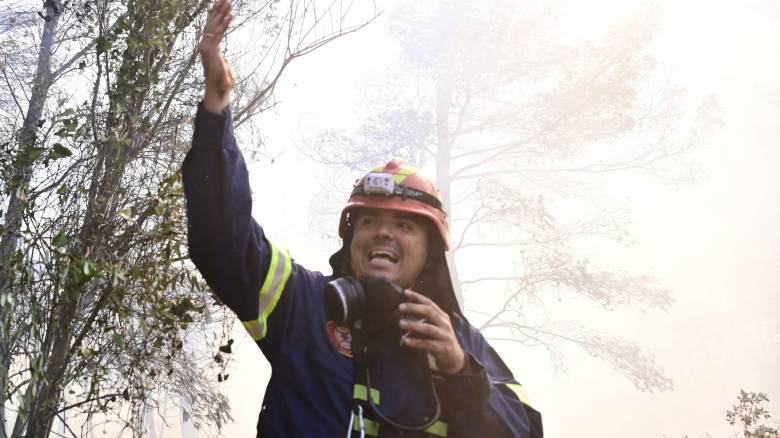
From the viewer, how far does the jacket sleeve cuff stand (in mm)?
1933

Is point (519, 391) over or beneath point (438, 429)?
over

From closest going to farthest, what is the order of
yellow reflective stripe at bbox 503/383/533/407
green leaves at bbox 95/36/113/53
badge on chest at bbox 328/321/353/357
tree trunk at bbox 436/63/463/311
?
badge on chest at bbox 328/321/353/357 < yellow reflective stripe at bbox 503/383/533/407 < green leaves at bbox 95/36/113/53 < tree trunk at bbox 436/63/463/311

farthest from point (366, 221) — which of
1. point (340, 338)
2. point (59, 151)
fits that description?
point (59, 151)

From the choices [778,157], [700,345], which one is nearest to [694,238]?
[700,345]

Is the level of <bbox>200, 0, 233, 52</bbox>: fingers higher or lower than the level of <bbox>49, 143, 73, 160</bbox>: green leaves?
lower

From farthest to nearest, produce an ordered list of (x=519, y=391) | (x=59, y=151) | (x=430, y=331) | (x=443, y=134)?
(x=443, y=134)
(x=59, y=151)
(x=519, y=391)
(x=430, y=331)

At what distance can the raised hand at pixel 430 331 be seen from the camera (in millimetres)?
2023

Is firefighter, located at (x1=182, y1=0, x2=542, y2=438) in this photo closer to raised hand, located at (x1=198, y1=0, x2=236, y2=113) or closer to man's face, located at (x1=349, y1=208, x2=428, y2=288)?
raised hand, located at (x1=198, y1=0, x2=236, y2=113)

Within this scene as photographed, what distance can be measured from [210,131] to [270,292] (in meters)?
0.52

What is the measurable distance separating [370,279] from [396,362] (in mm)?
293

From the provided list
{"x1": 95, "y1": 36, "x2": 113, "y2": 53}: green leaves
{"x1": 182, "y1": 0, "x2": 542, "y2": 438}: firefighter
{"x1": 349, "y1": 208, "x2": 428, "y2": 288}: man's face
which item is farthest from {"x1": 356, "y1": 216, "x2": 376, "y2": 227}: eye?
{"x1": 95, "y1": 36, "x2": 113, "y2": 53}: green leaves

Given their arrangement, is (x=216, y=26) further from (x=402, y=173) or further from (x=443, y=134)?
(x=443, y=134)

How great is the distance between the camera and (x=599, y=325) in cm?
4791

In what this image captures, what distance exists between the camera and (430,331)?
2027 millimetres
